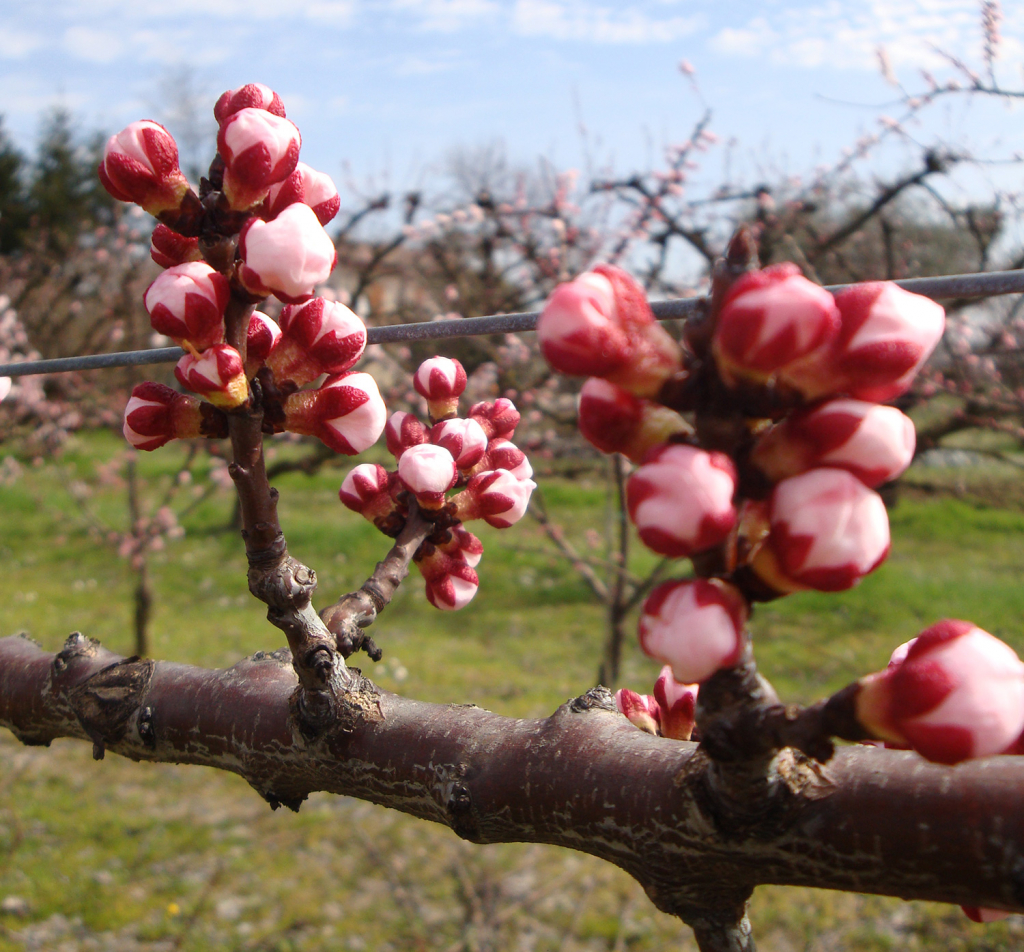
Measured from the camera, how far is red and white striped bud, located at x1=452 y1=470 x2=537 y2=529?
43.6 inches

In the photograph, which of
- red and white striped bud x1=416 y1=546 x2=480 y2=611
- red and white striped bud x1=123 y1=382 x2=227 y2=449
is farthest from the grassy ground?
red and white striped bud x1=123 y1=382 x2=227 y2=449

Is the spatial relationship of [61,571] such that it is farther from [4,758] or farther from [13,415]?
[4,758]

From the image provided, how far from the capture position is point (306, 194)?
83 cm

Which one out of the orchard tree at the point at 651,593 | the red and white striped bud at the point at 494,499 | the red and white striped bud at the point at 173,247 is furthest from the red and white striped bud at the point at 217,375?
the red and white striped bud at the point at 494,499

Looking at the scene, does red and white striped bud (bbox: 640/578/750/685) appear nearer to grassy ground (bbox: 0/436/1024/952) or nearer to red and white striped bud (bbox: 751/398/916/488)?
red and white striped bud (bbox: 751/398/916/488)

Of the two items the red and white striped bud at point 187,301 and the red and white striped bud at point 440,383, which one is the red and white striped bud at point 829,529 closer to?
the red and white striped bud at point 187,301

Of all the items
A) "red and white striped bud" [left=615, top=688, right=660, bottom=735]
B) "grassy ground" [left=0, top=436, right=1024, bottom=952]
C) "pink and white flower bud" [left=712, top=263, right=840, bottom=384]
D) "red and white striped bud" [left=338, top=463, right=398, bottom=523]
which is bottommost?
"grassy ground" [left=0, top=436, right=1024, bottom=952]

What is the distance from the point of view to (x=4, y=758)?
6.21m

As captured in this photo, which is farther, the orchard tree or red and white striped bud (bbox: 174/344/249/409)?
red and white striped bud (bbox: 174/344/249/409)

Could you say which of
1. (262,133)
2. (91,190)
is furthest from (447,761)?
(91,190)

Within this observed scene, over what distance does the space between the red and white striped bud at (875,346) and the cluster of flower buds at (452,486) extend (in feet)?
1.94

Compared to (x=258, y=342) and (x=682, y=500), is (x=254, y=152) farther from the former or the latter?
(x=682, y=500)

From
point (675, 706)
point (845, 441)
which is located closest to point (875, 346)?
point (845, 441)

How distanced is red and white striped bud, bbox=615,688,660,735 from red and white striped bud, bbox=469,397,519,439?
0.40m
